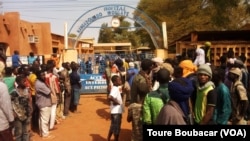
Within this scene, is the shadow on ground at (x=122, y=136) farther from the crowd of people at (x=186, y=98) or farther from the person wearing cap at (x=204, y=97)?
the person wearing cap at (x=204, y=97)

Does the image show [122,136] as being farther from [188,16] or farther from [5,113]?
[188,16]

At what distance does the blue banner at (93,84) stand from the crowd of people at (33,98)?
2.97 metres

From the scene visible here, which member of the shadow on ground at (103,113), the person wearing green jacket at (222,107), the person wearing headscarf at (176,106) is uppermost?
the person wearing headscarf at (176,106)

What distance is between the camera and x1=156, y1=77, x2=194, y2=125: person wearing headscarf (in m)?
3.46

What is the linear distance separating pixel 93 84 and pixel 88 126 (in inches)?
194

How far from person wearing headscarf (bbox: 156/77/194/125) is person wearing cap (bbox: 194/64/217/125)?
97 centimetres

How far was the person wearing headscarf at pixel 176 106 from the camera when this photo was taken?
3.46 metres

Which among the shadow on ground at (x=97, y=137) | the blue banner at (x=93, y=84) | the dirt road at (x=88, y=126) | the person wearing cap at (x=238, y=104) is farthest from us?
the blue banner at (x=93, y=84)

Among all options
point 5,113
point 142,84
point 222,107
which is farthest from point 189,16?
point 5,113

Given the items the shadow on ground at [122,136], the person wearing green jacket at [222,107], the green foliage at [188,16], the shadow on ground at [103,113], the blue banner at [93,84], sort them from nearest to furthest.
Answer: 1. the person wearing green jacket at [222,107]
2. the shadow on ground at [122,136]
3. the shadow on ground at [103,113]
4. the blue banner at [93,84]
5. the green foliage at [188,16]

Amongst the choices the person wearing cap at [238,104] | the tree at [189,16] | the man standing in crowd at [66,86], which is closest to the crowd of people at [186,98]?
the person wearing cap at [238,104]

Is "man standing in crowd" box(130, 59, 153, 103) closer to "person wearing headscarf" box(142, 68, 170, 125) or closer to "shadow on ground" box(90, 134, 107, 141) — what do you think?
"person wearing headscarf" box(142, 68, 170, 125)

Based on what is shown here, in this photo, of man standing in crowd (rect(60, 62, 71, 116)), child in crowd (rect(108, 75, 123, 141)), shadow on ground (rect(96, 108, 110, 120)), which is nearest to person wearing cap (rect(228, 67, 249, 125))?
child in crowd (rect(108, 75, 123, 141))

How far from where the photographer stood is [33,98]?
8.47 m
